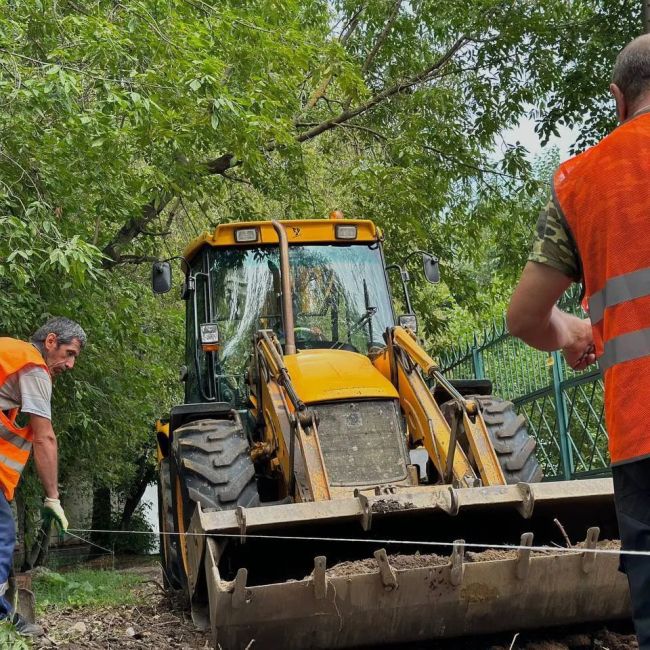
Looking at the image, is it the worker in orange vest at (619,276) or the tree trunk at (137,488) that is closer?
the worker in orange vest at (619,276)

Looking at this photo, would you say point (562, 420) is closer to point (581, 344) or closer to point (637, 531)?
point (581, 344)

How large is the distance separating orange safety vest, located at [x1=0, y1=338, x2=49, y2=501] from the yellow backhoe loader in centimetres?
99

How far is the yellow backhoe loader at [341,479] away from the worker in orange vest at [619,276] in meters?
2.14

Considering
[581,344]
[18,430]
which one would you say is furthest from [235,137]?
[581,344]

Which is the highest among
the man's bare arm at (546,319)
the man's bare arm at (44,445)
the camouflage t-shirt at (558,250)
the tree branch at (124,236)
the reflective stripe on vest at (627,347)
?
the tree branch at (124,236)

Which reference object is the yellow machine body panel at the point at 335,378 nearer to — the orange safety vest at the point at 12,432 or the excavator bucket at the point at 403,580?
the excavator bucket at the point at 403,580

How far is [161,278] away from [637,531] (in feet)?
18.9

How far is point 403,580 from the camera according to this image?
4.91 m

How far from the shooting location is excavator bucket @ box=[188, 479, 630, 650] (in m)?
4.86

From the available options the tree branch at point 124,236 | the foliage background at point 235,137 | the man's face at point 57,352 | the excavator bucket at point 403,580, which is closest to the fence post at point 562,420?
the foliage background at point 235,137

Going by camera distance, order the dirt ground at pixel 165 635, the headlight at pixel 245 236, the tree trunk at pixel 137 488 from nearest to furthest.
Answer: the dirt ground at pixel 165 635
the headlight at pixel 245 236
the tree trunk at pixel 137 488

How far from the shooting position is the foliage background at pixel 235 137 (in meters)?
8.12

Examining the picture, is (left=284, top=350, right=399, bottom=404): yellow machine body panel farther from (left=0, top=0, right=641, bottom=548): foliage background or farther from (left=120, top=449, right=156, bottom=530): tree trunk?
(left=120, top=449, right=156, bottom=530): tree trunk

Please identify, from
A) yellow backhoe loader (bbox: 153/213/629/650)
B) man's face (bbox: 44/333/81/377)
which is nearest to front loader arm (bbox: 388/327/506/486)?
yellow backhoe loader (bbox: 153/213/629/650)
